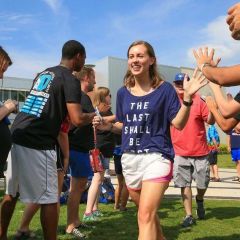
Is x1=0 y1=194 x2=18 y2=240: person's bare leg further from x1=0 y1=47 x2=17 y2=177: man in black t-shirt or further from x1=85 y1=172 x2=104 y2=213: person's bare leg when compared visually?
x1=85 y1=172 x2=104 y2=213: person's bare leg

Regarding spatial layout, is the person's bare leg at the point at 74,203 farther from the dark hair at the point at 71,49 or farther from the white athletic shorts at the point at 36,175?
the dark hair at the point at 71,49

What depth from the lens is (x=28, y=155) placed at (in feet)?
13.7

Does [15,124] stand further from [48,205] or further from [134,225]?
[134,225]

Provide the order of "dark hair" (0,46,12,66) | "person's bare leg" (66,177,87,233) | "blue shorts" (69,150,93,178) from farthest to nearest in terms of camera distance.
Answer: "blue shorts" (69,150,93,178)
"person's bare leg" (66,177,87,233)
"dark hair" (0,46,12,66)

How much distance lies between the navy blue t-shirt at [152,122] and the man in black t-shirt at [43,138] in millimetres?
488

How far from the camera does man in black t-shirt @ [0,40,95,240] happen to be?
4.15 metres

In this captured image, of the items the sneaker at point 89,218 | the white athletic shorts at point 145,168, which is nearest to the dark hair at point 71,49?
the white athletic shorts at point 145,168

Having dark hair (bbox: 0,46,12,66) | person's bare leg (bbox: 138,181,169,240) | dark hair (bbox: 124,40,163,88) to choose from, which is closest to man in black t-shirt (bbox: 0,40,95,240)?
dark hair (bbox: 0,46,12,66)

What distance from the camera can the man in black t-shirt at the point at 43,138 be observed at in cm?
415

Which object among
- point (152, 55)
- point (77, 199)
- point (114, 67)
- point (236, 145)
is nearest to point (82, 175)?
point (77, 199)

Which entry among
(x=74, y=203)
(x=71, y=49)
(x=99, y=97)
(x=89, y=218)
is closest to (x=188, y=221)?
(x=89, y=218)

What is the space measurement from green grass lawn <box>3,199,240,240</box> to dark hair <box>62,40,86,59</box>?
2246 mm

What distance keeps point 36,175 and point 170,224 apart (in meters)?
2.93

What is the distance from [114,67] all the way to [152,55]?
112ft
